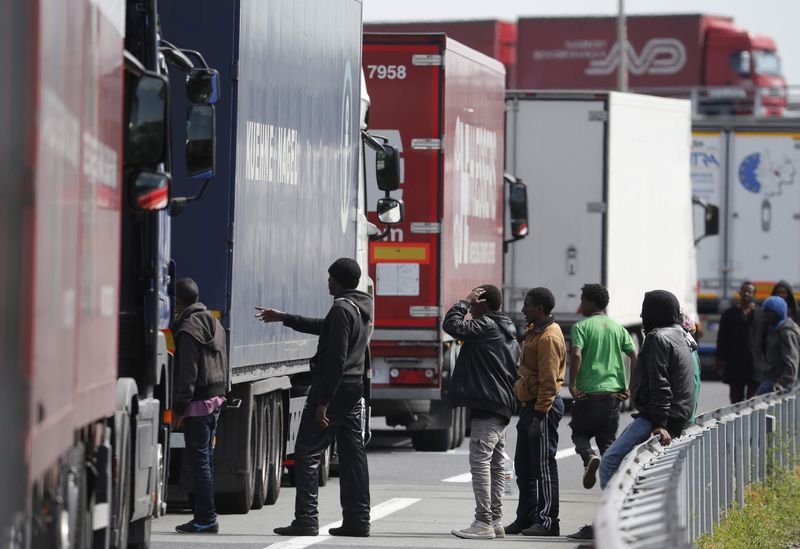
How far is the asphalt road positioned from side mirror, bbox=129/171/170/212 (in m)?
3.32

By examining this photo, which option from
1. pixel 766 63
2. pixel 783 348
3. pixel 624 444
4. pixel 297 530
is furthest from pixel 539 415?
pixel 766 63

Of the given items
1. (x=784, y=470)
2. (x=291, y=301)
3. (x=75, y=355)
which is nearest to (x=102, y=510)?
(x=75, y=355)

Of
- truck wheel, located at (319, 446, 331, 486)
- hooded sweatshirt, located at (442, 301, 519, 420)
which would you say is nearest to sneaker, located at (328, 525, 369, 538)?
hooded sweatshirt, located at (442, 301, 519, 420)

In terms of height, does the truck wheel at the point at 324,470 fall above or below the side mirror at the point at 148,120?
below

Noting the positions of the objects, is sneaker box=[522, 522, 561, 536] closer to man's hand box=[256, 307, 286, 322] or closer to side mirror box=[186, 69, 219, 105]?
man's hand box=[256, 307, 286, 322]

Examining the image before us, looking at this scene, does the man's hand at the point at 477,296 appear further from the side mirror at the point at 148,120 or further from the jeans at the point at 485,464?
the side mirror at the point at 148,120

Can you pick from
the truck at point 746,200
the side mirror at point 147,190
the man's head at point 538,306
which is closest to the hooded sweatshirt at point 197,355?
the man's head at point 538,306

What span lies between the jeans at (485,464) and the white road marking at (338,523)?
3.26ft

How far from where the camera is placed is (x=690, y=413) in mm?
12320

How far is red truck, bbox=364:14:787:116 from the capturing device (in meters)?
51.9

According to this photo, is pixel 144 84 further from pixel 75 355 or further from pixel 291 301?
pixel 291 301

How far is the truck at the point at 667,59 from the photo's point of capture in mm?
51875

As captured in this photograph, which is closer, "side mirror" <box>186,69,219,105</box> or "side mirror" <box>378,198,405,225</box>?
"side mirror" <box>186,69,219,105</box>

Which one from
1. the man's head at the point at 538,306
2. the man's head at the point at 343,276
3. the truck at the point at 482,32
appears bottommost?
the man's head at the point at 538,306
